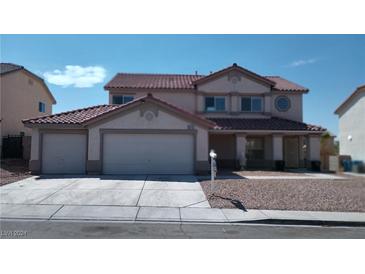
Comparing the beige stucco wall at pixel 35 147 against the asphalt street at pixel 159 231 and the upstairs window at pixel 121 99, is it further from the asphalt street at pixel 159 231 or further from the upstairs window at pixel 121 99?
the asphalt street at pixel 159 231

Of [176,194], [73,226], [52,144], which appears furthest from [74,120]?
[73,226]

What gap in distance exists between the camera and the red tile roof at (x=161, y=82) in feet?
68.3

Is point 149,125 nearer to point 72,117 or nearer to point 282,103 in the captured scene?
point 72,117

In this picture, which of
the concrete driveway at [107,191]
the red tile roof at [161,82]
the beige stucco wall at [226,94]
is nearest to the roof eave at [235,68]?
the beige stucco wall at [226,94]

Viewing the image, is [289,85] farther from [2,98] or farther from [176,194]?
[2,98]

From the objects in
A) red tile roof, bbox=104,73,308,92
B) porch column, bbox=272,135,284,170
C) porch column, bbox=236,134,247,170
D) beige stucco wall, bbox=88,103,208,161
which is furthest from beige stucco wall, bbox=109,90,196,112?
porch column, bbox=272,135,284,170

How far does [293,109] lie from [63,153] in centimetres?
1632

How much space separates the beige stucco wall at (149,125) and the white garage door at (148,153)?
1.38 ft

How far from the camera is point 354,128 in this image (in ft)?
76.8

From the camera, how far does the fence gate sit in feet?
67.1

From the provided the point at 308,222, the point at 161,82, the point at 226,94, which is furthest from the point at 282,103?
the point at 308,222

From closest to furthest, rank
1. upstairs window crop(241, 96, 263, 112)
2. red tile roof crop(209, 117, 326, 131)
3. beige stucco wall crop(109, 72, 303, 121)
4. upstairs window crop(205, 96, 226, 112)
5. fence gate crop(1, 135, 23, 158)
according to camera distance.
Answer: red tile roof crop(209, 117, 326, 131) → fence gate crop(1, 135, 23, 158) → beige stucco wall crop(109, 72, 303, 121) → upstairs window crop(205, 96, 226, 112) → upstairs window crop(241, 96, 263, 112)

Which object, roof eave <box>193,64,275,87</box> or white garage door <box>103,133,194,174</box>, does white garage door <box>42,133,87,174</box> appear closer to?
white garage door <box>103,133,194,174</box>

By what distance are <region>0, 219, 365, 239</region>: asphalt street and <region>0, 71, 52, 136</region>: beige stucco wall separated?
17.2 m
